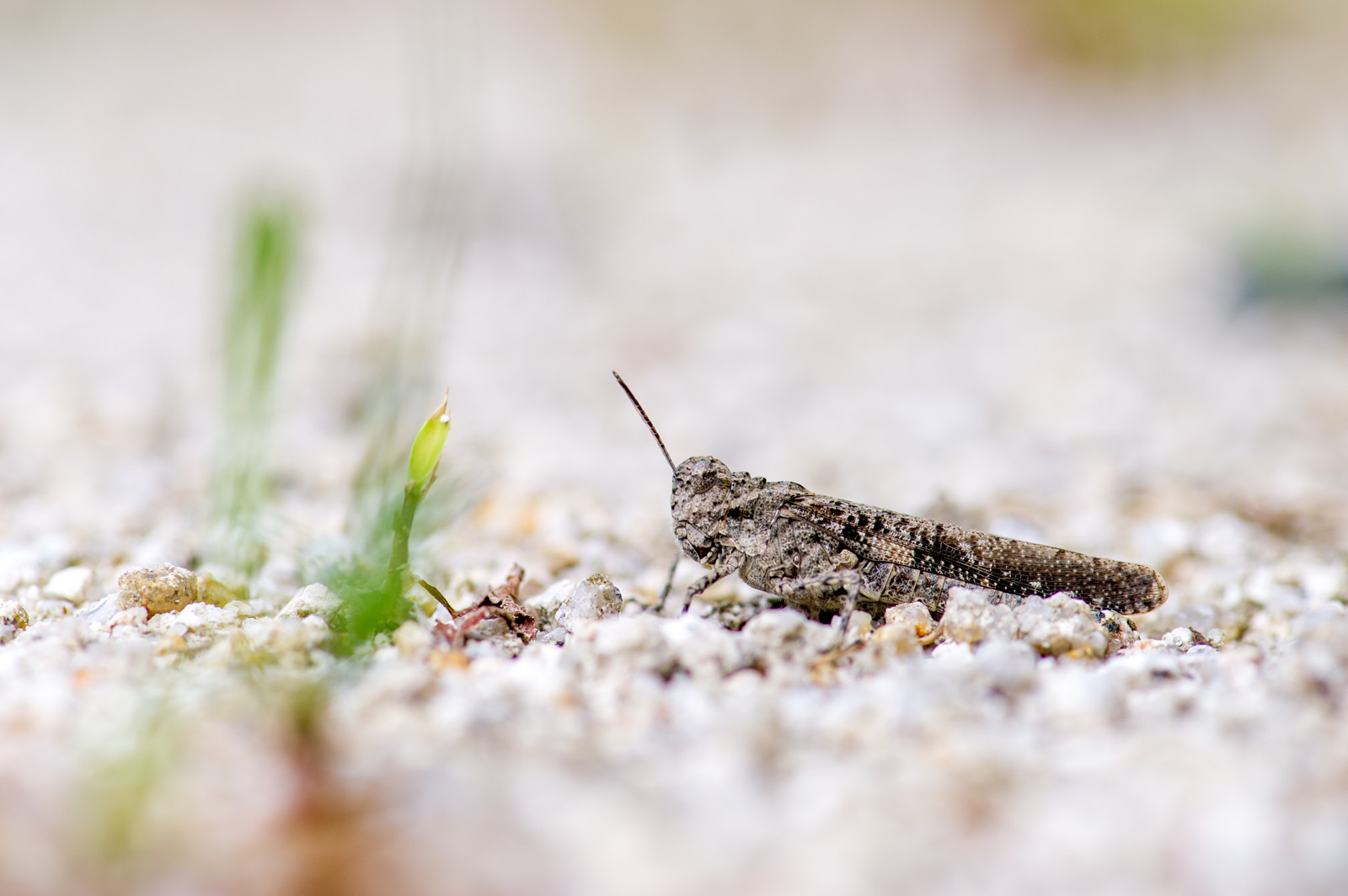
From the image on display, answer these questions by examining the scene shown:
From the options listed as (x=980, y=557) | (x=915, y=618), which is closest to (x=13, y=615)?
(x=915, y=618)


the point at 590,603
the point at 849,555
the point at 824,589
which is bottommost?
the point at 590,603

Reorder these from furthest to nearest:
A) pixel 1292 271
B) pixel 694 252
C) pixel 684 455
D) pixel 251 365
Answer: pixel 694 252 → pixel 1292 271 → pixel 684 455 → pixel 251 365

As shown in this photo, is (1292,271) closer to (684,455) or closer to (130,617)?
(684,455)

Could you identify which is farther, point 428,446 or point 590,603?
point 590,603

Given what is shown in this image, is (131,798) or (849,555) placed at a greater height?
(849,555)

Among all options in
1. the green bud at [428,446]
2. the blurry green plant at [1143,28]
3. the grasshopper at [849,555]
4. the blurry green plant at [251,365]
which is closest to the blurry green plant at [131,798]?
the green bud at [428,446]

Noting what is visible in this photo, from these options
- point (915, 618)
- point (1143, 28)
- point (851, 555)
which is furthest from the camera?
point (1143, 28)

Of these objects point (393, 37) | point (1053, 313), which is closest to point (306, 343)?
point (1053, 313)

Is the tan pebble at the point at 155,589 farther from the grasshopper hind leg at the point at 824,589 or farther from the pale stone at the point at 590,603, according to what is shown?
the grasshopper hind leg at the point at 824,589

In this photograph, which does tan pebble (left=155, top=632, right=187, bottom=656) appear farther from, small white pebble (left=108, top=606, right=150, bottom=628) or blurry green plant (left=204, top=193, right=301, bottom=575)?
blurry green plant (left=204, top=193, right=301, bottom=575)
